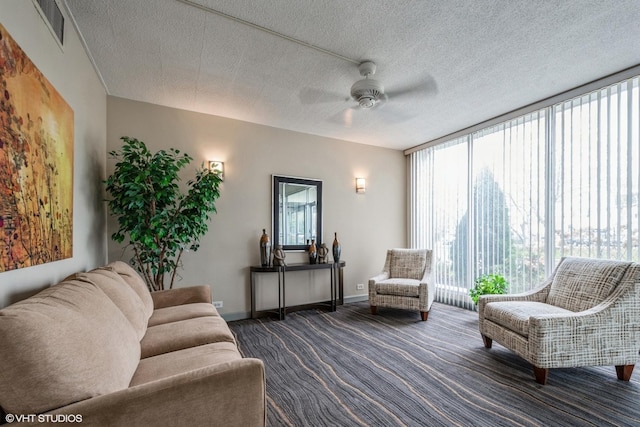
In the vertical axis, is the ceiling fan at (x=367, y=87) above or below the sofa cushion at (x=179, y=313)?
above

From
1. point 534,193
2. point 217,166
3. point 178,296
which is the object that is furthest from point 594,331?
point 217,166

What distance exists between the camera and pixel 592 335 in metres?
2.16

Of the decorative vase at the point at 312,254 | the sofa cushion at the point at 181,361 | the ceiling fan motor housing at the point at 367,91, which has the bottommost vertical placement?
the sofa cushion at the point at 181,361

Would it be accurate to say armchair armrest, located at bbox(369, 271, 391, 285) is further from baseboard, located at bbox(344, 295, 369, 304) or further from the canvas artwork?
the canvas artwork

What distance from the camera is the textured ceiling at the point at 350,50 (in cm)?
197

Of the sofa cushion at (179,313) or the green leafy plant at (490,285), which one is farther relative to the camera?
the green leafy plant at (490,285)

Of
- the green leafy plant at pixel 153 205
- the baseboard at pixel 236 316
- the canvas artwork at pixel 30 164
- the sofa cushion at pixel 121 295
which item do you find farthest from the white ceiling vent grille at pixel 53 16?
the baseboard at pixel 236 316

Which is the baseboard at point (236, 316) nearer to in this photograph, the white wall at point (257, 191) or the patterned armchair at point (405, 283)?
the white wall at point (257, 191)

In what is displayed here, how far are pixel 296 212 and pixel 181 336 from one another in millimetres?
2609

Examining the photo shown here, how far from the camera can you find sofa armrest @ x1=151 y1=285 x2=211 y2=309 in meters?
2.67

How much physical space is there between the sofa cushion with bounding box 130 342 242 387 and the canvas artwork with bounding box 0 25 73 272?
2.47ft

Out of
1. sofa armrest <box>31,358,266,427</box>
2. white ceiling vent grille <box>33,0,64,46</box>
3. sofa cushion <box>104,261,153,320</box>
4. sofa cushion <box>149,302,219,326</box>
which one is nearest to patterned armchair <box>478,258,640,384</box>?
sofa armrest <box>31,358,266,427</box>

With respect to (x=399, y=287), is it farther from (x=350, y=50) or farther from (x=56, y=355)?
(x=56, y=355)

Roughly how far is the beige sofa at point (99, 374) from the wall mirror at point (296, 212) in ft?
8.40
